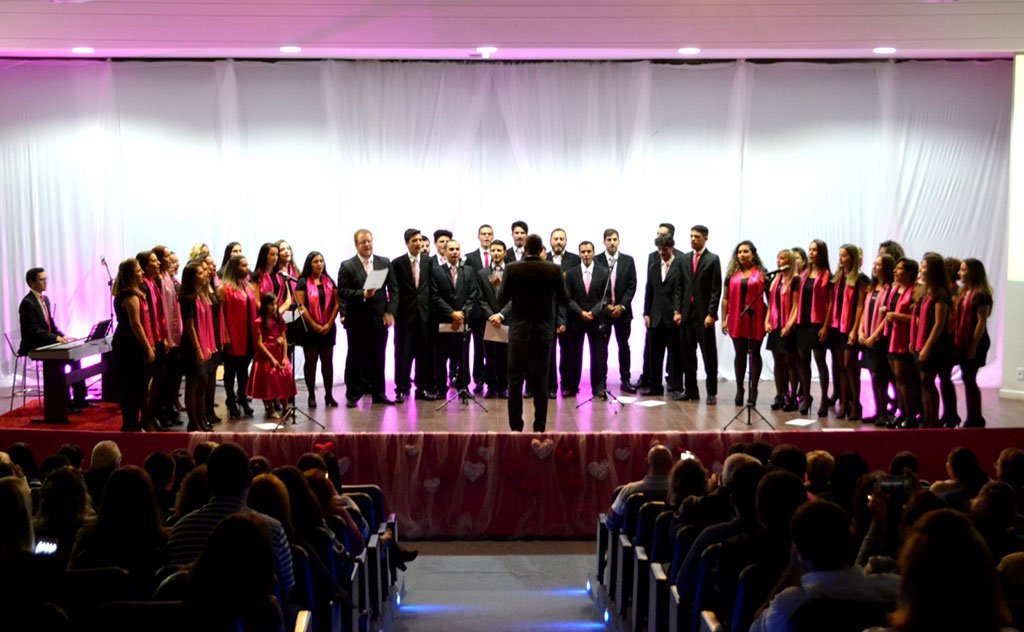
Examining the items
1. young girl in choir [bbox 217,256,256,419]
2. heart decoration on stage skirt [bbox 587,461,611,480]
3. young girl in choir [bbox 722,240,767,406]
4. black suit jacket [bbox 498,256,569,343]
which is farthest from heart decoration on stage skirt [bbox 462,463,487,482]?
young girl in choir [bbox 722,240,767,406]

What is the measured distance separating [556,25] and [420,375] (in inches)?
138

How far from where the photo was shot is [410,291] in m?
9.72

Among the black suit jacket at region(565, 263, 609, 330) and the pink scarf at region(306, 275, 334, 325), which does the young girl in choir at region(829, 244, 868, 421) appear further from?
the pink scarf at region(306, 275, 334, 325)

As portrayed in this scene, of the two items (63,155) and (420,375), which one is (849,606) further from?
(63,155)

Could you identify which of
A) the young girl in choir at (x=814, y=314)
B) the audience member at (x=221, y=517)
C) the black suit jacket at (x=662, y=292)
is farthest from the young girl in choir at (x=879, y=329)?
the audience member at (x=221, y=517)

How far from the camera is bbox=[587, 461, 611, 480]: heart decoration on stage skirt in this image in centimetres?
738

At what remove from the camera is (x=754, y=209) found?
11.6 meters

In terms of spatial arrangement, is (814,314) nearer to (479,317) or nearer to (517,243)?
(517,243)

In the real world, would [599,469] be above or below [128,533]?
below

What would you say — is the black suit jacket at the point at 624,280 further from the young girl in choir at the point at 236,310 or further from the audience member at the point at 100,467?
the audience member at the point at 100,467

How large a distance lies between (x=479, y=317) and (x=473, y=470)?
2729 mm

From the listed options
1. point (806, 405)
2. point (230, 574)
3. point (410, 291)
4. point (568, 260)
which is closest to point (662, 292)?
point (568, 260)

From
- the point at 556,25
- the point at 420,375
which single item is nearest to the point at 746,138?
the point at 556,25

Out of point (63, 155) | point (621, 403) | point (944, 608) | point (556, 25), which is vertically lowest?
point (621, 403)
